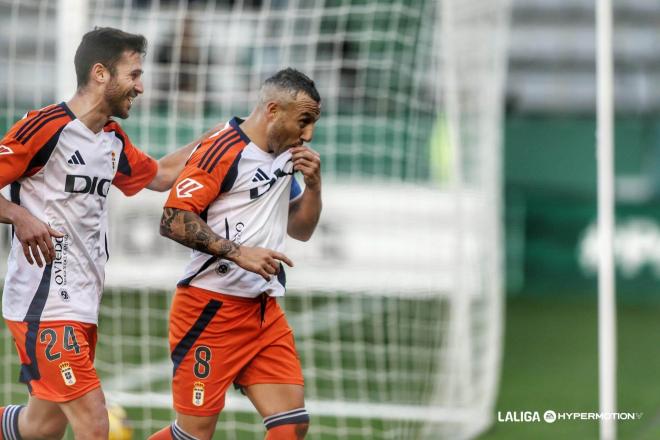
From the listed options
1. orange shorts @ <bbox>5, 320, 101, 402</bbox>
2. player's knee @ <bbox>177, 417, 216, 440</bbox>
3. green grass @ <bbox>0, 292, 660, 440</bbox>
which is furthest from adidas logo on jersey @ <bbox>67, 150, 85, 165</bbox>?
green grass @ <bbox>0, 292, 660, 440</bbox>

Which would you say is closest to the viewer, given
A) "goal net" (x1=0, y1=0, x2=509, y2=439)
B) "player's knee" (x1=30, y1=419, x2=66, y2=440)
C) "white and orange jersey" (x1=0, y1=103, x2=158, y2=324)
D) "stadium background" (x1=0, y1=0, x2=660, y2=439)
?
"white and orange jersey" (x1=0, y1=103, x2=158, y2=324)

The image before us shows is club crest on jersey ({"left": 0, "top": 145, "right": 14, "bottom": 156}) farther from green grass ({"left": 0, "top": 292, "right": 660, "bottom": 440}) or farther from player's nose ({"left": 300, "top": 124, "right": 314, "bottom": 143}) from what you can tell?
green grass ({"left": 0, "top": 292, "right": 660, "bottom": 440})

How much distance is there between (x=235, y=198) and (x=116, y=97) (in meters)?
0.58

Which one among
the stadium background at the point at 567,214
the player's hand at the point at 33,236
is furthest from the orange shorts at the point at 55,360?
the stadium background at the point at 567,214

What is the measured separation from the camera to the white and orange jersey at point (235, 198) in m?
4.21

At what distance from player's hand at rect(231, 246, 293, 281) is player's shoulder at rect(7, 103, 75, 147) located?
0.81 m

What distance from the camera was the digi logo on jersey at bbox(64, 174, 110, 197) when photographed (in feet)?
13.8

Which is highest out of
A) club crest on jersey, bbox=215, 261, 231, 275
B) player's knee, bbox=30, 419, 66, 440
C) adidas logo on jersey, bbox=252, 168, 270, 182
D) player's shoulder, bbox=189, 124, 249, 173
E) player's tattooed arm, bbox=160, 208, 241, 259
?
player's shoulder, bbox=189, 124, 249, 173

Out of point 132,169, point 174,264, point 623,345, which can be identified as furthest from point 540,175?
point 132,169

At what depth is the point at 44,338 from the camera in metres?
4.18

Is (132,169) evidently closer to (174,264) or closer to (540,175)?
(174,264)

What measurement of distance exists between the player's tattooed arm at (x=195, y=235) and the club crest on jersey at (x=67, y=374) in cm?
61

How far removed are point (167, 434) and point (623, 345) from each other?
676cm

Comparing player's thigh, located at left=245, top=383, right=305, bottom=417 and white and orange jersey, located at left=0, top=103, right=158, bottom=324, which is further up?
white and orange jersey, located at left=0, top=103, right=158, bottom=324
